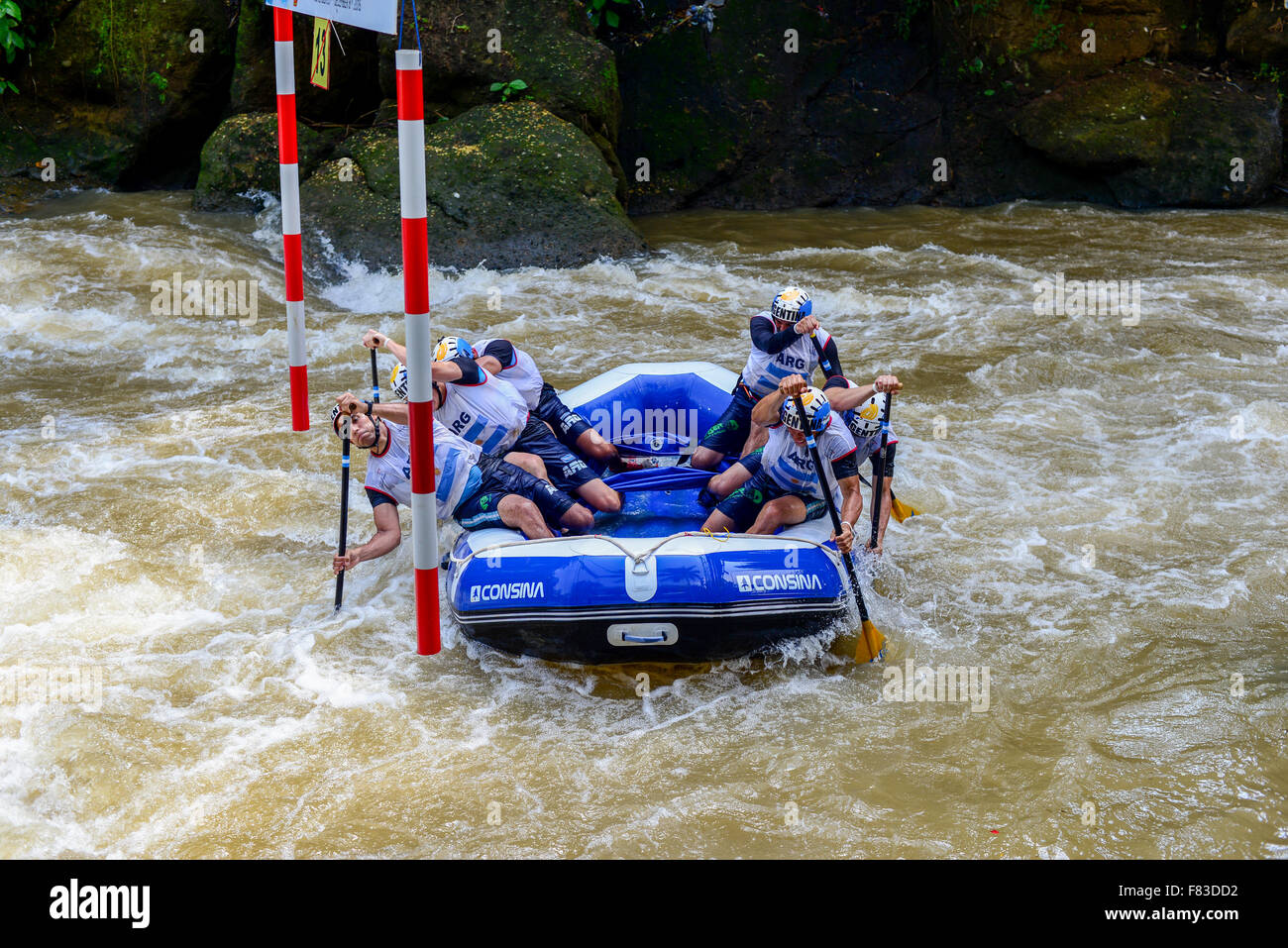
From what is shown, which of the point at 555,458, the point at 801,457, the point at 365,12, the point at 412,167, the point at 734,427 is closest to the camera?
the point at 412,167

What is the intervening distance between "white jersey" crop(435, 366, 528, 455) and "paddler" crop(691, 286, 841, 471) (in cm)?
93

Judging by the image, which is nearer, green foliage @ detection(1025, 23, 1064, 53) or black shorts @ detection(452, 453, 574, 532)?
black shorts @ detection(452, 453, 574, 532)

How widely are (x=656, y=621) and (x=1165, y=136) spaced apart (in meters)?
9.30

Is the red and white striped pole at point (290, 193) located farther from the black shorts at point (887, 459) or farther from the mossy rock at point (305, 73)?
the mossy rock at point (305, 73)

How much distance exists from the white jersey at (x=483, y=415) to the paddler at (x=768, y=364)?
0.93m

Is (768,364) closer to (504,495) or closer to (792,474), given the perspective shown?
(792,474)

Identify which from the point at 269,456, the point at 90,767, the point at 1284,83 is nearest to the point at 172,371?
the point at 269,456

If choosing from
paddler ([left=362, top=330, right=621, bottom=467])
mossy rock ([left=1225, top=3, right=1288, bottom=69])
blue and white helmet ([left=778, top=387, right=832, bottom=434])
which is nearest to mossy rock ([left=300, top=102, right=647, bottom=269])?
paddler ([left=362, top=330, right=621, bottom=467])

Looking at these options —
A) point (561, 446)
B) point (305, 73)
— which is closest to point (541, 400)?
point (561, 446)

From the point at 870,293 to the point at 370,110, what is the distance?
5.06 metres

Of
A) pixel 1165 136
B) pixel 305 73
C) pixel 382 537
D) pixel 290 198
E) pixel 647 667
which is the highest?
pixel 305 73

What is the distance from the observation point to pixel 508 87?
10117 millimetres

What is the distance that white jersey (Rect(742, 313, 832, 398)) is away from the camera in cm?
557

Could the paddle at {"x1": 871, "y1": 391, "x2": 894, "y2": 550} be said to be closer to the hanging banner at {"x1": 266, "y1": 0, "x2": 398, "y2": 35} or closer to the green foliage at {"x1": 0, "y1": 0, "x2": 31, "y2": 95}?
the hanging banner at {"x1": 266, "y1": 0, "x2": 398, "y2": 35}
